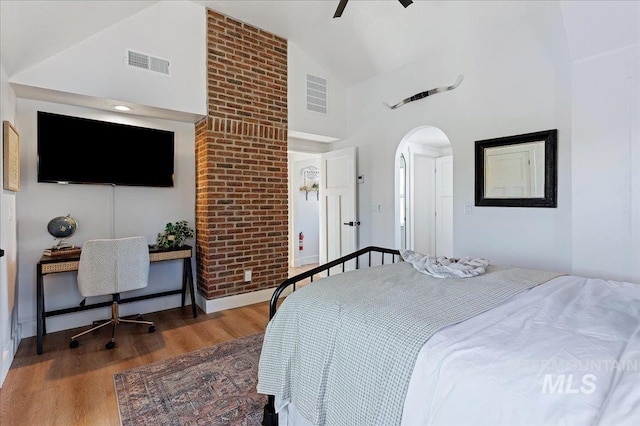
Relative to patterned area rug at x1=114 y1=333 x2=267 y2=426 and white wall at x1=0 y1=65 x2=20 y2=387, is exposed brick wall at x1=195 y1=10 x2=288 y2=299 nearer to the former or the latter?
patterned area rug at x1=114 y1=333 x2=267 y2=426

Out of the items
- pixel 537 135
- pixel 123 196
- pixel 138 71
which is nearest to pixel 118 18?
pixel 138 71

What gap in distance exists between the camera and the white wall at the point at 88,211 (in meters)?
2.82

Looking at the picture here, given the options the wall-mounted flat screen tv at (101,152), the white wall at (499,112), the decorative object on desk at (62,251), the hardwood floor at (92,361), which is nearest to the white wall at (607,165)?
the white wall at (499,112)

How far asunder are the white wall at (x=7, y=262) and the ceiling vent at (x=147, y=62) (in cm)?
96

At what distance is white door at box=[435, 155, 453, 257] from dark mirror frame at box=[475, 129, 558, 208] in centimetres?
221

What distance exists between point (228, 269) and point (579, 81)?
373 centimetres

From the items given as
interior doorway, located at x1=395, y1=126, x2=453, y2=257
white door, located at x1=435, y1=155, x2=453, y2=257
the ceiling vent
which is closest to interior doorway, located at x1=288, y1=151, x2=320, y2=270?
interior doorway, located at x1=395, y1=126, x2=453, y2=257

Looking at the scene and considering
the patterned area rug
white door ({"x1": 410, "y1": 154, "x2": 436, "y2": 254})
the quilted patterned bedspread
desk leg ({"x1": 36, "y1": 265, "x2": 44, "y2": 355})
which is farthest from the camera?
white door ({"x1": 410, "y1": 154, "x2": 436, "y2": 254})

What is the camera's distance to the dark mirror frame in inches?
106

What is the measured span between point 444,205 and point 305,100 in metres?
3.01

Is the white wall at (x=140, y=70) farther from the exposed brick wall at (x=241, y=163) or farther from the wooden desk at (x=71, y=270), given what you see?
the wooden desk at (x=71, y=270)

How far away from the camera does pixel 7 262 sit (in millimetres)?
2373

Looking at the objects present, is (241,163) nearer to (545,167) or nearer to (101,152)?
(101,152)

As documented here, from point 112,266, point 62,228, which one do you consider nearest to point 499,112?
point 112,266
